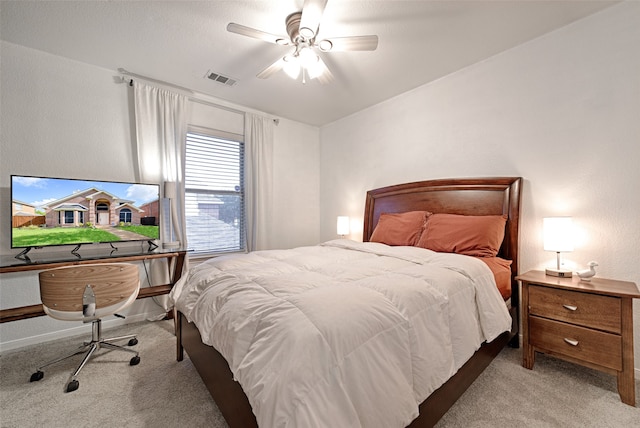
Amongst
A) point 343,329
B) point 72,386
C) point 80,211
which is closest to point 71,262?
point 80,211

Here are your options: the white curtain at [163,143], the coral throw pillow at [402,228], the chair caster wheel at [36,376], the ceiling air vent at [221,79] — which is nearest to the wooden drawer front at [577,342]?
the coral throw pillow at [402,228]

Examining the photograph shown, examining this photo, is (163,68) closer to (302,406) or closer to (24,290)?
(24,290)

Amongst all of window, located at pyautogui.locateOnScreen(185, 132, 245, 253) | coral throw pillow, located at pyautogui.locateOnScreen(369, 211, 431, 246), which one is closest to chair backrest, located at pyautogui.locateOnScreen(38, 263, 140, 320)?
window, located at pyautogui.locateOnScreen(185, 132, 245, 253)

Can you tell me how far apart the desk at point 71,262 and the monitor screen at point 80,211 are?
15cm

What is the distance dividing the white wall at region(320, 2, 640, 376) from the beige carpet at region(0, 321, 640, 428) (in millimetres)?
680

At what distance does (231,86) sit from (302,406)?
3.32m

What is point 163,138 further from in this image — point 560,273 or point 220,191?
point 560,273

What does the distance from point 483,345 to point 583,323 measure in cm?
67

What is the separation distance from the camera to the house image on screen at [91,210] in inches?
94.3

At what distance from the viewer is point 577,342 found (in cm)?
172

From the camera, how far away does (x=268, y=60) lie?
2633 millimetres

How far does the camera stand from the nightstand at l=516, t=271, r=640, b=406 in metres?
1.58

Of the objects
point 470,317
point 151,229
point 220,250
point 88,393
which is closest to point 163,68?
point 151,229

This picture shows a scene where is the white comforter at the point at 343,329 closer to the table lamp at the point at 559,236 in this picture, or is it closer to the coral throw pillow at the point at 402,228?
the table lamp at the point at 559,236
